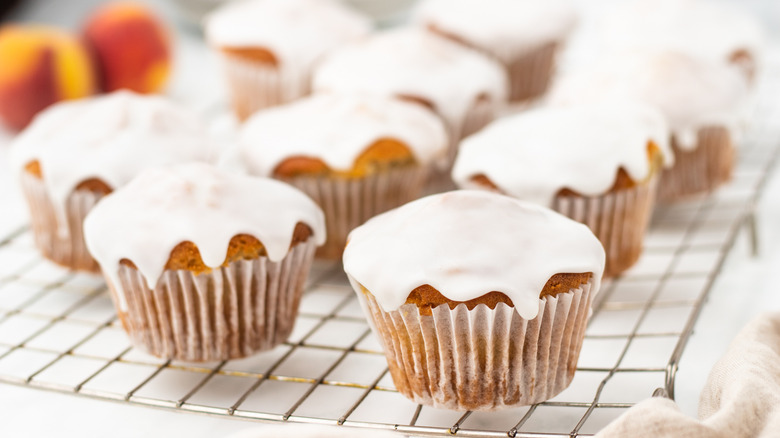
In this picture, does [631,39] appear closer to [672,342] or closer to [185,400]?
[672,342]

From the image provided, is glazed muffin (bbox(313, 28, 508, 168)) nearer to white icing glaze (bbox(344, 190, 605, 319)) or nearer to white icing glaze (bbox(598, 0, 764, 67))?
white icing glaze (bbox(598, 0, 764, 67))

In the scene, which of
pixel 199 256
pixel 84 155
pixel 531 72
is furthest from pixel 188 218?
pixel 531 72

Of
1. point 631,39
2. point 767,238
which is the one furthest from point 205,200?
point 631,39

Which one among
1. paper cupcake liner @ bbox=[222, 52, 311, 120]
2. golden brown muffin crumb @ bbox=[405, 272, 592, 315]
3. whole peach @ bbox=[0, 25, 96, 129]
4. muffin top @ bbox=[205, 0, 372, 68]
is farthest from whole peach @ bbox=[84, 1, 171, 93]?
golden brown muffin crumb @ bbox=[405, 272, 592, 315]

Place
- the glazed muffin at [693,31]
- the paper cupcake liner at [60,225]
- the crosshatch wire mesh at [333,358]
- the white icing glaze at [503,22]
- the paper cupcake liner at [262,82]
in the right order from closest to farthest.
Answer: the crosshatch wire mesh at [333,358] → the paper cupcake liner at [60,225] → the glazed muffin at [693,31] → the paper cupcake liner at [262,82] → the white icing glaze at [503,22]

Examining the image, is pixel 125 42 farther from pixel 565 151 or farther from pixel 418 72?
pixel 565 151

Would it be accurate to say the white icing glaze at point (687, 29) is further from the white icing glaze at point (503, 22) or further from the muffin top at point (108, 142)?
the muffin top at point (108, 142)

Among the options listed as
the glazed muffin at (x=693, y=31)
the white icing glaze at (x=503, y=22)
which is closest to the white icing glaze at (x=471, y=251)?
the glazed muffin at (x=693, y=31)
